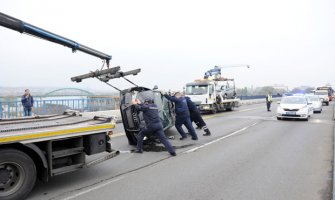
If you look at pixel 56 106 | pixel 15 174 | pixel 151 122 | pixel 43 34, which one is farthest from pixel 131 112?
pixel 56 106

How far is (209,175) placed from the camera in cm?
638

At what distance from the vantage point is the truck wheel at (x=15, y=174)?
15.5ft

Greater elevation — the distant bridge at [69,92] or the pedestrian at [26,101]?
the distant bridge at [69,92]

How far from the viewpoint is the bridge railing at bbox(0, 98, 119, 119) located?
13.5 m

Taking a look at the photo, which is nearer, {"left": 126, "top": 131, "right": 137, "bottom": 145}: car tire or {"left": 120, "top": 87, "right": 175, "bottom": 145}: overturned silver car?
{"left": 120, "top": 87, "right": 175, "bottom": 145}: overturned silver car

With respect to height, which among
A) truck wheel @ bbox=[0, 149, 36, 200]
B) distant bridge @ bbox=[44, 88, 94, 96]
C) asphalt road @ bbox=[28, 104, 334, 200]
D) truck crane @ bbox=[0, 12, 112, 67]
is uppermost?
truck crane @ bbox=[0, 12, 112, 67]

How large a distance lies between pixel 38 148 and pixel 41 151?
0.09 metres

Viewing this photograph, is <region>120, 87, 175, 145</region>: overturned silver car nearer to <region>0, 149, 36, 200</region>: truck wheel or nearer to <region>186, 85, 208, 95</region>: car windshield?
<region>0, 149, 36, 200</region>: truck wheel

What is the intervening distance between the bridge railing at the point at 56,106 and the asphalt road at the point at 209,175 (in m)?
6.44

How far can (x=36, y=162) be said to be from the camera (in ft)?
17.1

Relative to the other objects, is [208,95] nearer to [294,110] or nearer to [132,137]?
[294,110]

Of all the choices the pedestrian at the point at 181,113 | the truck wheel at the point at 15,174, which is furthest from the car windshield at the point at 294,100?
the truck wheel at the point at 15,174

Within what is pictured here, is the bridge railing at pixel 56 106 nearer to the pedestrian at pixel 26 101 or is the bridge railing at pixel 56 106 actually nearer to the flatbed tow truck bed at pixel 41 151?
the pedestrian at pixel 26 101

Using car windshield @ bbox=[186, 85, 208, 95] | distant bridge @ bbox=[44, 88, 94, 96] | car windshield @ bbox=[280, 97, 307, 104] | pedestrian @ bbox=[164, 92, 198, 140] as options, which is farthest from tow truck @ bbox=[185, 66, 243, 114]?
pedestrian @ bbox=[164, 92, 198, 140]
